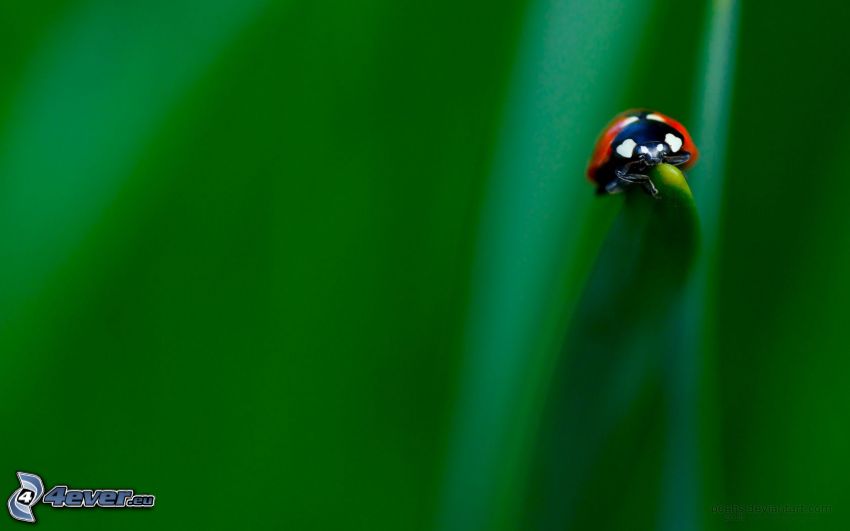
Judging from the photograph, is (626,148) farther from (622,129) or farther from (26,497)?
(26,497)

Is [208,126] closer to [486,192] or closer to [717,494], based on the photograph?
[486,192]

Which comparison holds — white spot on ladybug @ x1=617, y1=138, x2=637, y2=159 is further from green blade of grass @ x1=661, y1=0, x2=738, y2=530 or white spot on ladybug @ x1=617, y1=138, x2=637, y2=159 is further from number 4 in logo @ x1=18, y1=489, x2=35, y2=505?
number 4 in logo @ x1=18, y1=489, x2=35, y2=505

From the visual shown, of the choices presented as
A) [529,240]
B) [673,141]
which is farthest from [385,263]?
[673,141]

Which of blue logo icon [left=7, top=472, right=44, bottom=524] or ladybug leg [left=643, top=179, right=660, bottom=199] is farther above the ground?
ladybug leg [left=643, top=179, right=660, bottom=199]

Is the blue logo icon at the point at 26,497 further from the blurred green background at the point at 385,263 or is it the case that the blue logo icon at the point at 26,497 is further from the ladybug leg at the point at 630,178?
the ladybug leg at the point at 630,178

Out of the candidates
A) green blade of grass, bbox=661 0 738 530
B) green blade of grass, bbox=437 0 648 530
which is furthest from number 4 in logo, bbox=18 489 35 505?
green blade of grass, bbox=661 0 738 530

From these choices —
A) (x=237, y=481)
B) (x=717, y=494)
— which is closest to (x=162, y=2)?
(x=237, y=481)

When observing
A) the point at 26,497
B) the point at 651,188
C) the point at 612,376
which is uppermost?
the point at 651,188
